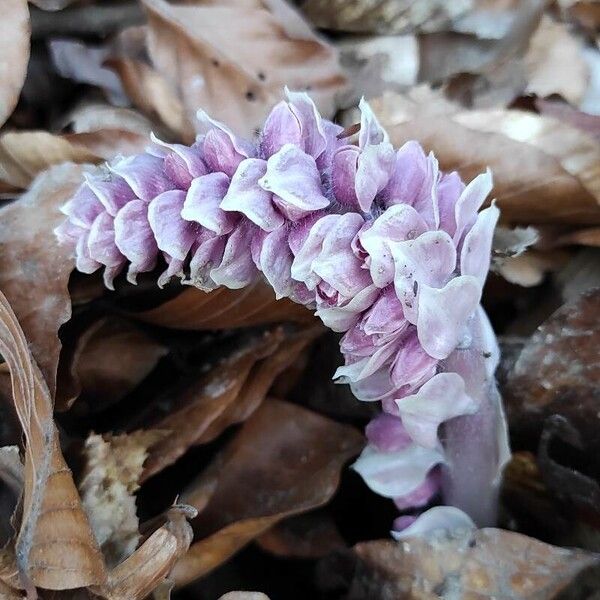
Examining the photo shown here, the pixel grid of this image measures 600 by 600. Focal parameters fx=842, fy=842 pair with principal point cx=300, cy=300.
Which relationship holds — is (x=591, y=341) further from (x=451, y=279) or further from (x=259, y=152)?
(x=259, y=152)

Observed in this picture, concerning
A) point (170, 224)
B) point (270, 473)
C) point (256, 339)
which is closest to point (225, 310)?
point (256, 339)

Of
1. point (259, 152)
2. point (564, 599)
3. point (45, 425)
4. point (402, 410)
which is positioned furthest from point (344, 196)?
point (564, 599)

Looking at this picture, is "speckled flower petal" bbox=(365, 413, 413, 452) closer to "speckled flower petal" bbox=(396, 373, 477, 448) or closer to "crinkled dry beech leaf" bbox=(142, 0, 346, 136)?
"speckled flower petal" bbox=(396, 373, 477, 448)

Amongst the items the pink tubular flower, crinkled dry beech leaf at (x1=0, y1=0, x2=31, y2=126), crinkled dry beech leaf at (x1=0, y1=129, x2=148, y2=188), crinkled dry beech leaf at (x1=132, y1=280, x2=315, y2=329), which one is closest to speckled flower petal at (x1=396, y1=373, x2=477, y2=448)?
the pink tubular flower

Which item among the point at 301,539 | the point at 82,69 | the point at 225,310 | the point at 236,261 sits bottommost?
the point at 301,539

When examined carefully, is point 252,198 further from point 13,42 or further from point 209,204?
point 13,42
